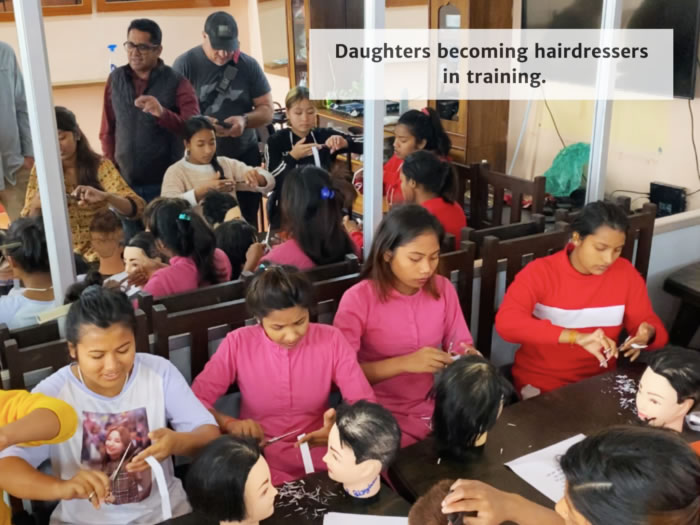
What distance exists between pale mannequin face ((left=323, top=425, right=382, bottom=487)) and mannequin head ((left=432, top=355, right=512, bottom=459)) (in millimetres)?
179

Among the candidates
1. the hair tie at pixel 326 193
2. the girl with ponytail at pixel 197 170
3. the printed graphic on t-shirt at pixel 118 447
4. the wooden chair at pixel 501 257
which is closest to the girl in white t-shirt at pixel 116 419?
the printed graphic on t-shirt at pixel 118 447

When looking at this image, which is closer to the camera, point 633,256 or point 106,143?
point 633,256

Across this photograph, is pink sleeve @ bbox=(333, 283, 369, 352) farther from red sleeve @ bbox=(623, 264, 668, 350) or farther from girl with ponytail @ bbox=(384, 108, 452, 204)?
girl with ponytail @ bbox=(384, 108, 452, 204)

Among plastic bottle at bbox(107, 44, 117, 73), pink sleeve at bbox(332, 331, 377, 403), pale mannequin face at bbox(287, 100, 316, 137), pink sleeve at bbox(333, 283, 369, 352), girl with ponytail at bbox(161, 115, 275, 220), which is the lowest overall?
pink sleeve at bbox(332, 331, 377, 403)

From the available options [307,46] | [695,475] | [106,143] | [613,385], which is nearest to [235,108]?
[106,143]

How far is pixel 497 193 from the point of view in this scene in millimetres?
2500

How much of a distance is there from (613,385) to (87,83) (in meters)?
2.04

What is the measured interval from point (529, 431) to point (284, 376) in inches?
19.6

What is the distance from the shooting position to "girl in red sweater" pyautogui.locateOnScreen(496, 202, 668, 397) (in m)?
1.65

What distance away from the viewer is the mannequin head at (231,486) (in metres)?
0.99

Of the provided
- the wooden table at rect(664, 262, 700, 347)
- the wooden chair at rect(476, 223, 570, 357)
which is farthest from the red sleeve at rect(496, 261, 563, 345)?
the wooden table at rect(664, 262, 700, 347)

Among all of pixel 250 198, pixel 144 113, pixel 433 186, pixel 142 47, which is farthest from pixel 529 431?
pixel 142 47

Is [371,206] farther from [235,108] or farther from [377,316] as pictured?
[235,108]

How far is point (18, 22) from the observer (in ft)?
4.52
